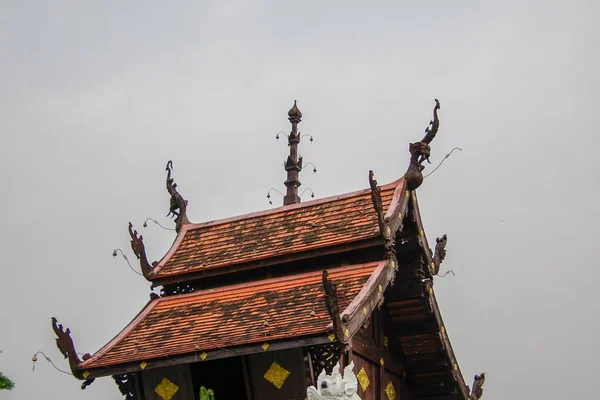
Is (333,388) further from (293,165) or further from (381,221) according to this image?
(293,165)

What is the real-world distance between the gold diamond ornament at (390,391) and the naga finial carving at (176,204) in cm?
440

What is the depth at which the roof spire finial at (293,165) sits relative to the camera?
19.0m

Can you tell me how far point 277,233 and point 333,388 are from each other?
3.74 m

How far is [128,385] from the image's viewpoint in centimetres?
1564

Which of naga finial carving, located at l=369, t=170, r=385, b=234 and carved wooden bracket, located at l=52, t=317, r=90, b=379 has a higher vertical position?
naga finial carving, located at l=369, t=170, r=385, b=234

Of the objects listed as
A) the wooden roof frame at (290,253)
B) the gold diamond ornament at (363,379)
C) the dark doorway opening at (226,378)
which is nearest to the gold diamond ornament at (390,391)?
the gold diamond ornament at (363,379)

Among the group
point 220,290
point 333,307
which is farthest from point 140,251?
point 333,307

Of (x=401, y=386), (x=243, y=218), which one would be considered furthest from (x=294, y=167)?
(x=401, y=386)

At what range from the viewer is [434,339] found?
→ 1709 cm

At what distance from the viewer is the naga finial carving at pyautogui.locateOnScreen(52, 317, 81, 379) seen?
48.4 ft

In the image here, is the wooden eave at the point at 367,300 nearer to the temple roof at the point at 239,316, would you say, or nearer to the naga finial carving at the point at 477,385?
the temple roof at the point at 239,316

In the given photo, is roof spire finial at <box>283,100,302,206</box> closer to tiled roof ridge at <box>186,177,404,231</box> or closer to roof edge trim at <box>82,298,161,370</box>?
tiled roof ridge at <box>186,177,404,231</box>

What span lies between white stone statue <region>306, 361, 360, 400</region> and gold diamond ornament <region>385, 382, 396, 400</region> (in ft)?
9.21

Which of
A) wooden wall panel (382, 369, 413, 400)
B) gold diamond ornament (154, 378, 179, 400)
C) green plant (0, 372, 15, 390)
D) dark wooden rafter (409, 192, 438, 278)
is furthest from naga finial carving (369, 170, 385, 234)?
green plant (0, 372, 15, 390)
